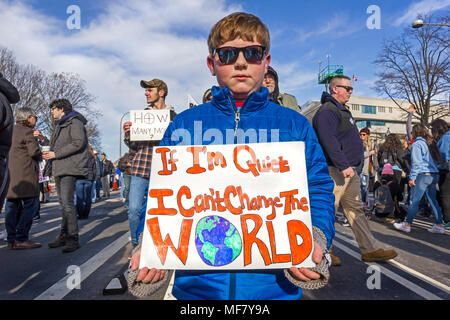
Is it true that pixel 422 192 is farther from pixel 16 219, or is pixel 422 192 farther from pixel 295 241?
pixel 16 219

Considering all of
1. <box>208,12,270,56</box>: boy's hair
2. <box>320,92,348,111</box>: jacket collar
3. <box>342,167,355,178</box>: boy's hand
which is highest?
<box>320,92,348,111</box>: jacket collar

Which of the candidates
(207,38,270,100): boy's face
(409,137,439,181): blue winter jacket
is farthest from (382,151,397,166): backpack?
(207,38,270,100): boy's face

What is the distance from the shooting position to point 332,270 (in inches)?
147

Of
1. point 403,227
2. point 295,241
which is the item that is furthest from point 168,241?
point 403,227

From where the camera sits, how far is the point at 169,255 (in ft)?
3.75

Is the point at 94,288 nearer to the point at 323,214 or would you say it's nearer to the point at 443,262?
the point at 323,214

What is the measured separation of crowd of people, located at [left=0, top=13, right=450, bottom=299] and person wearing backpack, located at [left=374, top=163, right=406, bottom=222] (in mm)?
24

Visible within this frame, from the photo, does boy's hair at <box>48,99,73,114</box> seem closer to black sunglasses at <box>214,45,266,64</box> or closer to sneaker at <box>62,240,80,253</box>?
sneaker at <box>62,240,80,253</box>

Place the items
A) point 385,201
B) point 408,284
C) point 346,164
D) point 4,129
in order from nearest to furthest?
point 4,129 → point 408,284 → point 346,164 → point 385,201

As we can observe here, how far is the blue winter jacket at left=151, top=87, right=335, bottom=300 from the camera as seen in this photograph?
1.23 m

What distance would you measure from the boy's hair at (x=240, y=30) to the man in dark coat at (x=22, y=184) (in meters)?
4.88

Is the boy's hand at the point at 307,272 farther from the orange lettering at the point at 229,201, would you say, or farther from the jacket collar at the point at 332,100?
the jacket collar at the point at 332,100

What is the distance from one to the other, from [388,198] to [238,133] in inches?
280

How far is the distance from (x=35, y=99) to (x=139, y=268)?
3246 centimetres
